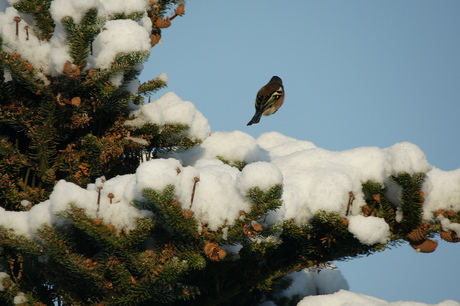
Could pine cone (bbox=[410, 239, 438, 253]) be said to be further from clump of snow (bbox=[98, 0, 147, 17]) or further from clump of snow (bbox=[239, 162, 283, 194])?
clump of snow (bbox=[98, 0, 147, 17])

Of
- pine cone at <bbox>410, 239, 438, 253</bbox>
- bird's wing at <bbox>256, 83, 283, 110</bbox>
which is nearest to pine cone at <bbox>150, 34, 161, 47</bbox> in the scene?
bird's wing at <bbox>256, 83, 283, 110</bbox>

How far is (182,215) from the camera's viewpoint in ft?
10.8

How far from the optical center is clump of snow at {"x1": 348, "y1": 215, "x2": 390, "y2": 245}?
3619 mm

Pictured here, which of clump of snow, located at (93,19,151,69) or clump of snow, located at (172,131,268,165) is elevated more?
clump of snow, located at (93,19,151,69)

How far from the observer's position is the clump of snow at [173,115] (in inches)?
176

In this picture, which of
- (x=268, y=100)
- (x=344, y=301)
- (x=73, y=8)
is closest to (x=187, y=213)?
(x=344, y=301)

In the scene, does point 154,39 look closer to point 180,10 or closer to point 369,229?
point 180,10

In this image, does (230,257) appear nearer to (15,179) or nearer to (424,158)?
(424,158)

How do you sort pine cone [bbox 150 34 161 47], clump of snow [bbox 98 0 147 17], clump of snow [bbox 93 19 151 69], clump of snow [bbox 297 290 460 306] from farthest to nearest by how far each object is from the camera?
1. pine cone [bbox 150 34 161 47]
2. clump of snow [bbox 98 0 147 17]
3. clump of snow [bbox 93 19 151 69]
4. clump of snow [bbox 297 290 460 306]

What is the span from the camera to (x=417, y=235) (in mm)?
3723

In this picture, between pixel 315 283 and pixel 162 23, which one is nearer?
pixel 315 283

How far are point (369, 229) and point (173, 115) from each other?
1829 mm

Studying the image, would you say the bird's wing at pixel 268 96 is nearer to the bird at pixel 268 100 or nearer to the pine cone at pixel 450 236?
the bird at pixel 268 100

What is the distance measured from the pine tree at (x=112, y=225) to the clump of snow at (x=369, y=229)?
0.09 meters
